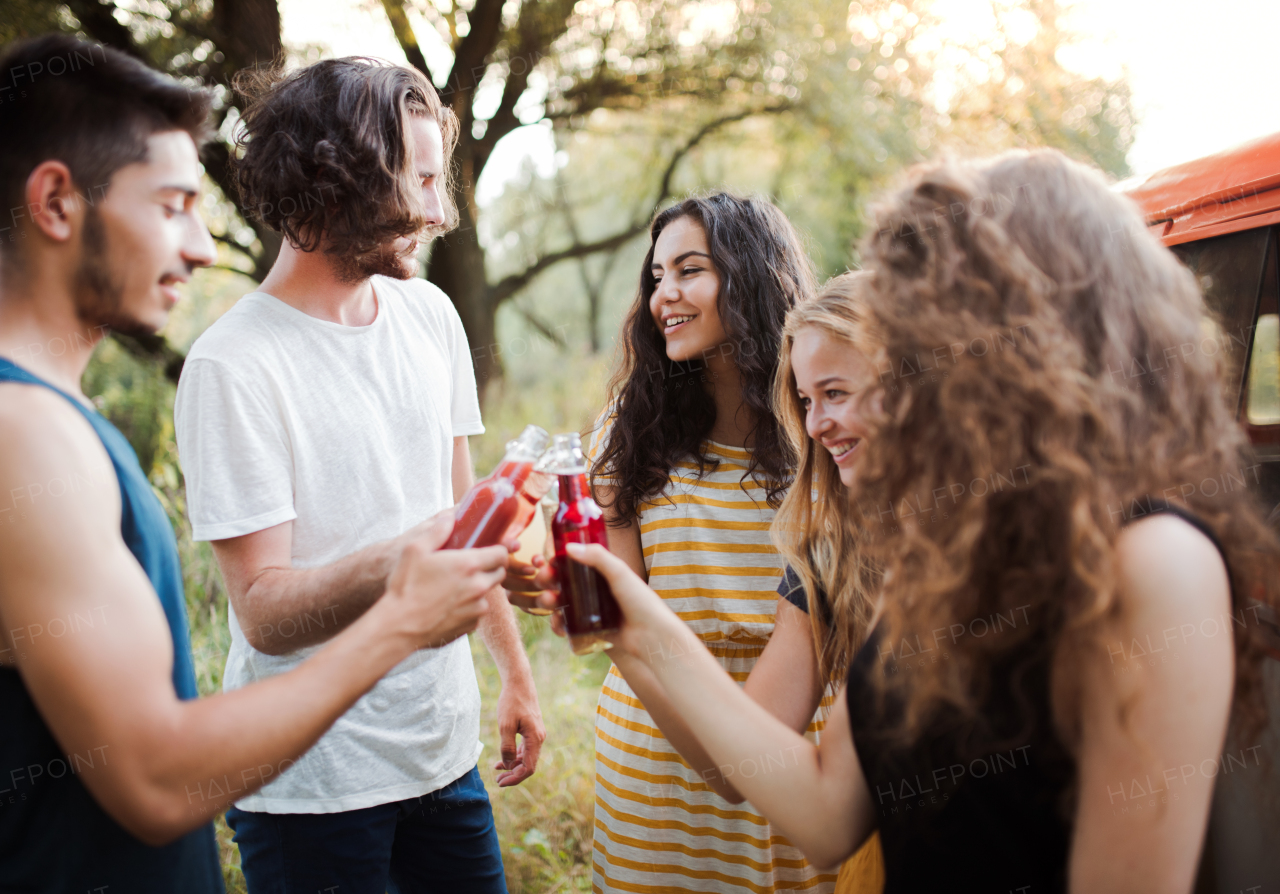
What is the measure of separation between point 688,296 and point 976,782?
158 cm

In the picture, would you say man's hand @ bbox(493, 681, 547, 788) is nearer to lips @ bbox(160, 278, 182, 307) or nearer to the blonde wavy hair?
the blonde wavy hair

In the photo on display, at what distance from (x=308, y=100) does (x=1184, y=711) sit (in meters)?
2.02

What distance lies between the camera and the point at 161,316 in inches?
52.6

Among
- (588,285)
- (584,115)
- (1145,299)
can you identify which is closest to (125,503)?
(1145,299)

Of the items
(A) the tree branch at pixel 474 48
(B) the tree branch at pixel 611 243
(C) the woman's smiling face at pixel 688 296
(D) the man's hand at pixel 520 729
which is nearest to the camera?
(D) the man's hand at pixel 520 729

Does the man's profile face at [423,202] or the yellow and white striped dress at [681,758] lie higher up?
the man's profile face at [423,202]

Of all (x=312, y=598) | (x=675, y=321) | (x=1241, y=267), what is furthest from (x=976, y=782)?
(x=1241, y=267)

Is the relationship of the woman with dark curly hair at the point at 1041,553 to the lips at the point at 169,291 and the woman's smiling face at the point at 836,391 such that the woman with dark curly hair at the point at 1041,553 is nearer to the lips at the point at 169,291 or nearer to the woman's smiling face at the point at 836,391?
the woman's smiling face at the point at 836,391

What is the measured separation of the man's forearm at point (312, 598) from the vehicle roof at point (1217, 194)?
113 inches

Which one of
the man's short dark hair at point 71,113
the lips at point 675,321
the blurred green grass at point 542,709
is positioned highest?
the man's short dark hair at point 71,113

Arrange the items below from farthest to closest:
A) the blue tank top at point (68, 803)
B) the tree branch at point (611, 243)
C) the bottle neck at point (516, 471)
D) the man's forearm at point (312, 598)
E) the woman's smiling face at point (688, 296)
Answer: the tree branch at point (611, 243) < the woman's smiling face at point (688, 296) < the man's forearm at point (312, 598) < the bottle neck at point (516, 471) < the blue tank top at point (68, 803)

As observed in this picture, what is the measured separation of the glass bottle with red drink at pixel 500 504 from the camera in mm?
1374

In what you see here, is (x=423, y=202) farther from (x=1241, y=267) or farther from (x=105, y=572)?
(x=1241, y=267)

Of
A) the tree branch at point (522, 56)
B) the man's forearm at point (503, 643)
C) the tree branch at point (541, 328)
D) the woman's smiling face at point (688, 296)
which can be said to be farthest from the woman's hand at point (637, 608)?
the tree branch at point (541, 328)
